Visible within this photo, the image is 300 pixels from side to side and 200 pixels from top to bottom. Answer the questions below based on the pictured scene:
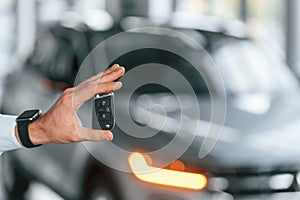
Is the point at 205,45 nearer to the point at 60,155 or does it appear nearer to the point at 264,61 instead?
the point at 264,61

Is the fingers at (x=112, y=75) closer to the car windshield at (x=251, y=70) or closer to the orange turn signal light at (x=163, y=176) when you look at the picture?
the orange turn signal light at (x=163, y=176)

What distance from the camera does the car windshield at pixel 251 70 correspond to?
5.71m

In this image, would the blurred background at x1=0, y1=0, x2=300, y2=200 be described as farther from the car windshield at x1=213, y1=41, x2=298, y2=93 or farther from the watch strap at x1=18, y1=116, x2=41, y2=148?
the watch strap at x1=18, y1=116, x2=41, y2=148

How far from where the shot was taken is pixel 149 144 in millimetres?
4785

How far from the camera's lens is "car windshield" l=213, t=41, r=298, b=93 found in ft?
18.7

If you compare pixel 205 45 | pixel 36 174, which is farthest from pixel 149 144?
pixel 36 174

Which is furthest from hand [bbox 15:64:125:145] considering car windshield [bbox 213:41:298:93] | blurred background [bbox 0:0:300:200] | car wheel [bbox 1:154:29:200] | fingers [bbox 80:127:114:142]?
car wheel [bbox 1:154:29:200]

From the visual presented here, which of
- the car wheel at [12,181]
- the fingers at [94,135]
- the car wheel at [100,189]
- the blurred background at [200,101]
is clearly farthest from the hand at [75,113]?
the car wheel at [12,181]

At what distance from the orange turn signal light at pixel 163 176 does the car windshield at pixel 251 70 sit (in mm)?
1027

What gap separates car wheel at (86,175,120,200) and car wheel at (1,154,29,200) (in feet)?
3.96

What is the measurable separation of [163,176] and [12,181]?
2.25 metres

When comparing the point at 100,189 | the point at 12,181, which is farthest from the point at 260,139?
the point at 12,181

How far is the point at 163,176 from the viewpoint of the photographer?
462cm

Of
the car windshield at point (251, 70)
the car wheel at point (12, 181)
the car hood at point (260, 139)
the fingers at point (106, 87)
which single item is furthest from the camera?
the car wheel at point (12, 181)
